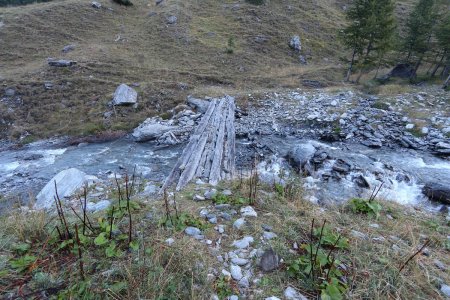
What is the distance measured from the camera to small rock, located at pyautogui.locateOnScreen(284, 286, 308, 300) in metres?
2.70

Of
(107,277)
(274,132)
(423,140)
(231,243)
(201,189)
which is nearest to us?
(107,277)

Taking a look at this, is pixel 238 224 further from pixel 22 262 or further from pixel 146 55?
pixel 146 55

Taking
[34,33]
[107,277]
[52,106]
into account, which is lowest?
[52,106]

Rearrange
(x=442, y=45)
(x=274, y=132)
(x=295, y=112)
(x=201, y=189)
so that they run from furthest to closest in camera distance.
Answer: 1. (x=442, y=45)
2. (x=295, y=112)
3. (x=274, y=132)
4. (x=201, y=189)

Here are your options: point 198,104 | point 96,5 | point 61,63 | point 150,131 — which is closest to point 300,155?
point 150,131

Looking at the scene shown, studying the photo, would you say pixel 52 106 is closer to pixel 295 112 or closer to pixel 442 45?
pixel 295 112

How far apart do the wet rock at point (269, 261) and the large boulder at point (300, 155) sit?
7.46 meters

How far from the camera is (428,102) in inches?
618

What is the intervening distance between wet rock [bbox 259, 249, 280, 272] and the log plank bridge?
2438mm

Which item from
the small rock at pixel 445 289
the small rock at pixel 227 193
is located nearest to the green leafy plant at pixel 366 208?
the small rock at pixel 445 289

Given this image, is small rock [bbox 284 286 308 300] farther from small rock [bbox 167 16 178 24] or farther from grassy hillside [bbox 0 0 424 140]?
small rock [bbox 167 16 178 24]

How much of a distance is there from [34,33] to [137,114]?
60.3 feet

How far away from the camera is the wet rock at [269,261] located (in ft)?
10.1

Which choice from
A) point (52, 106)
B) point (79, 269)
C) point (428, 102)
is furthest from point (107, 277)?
point (428, 102)
